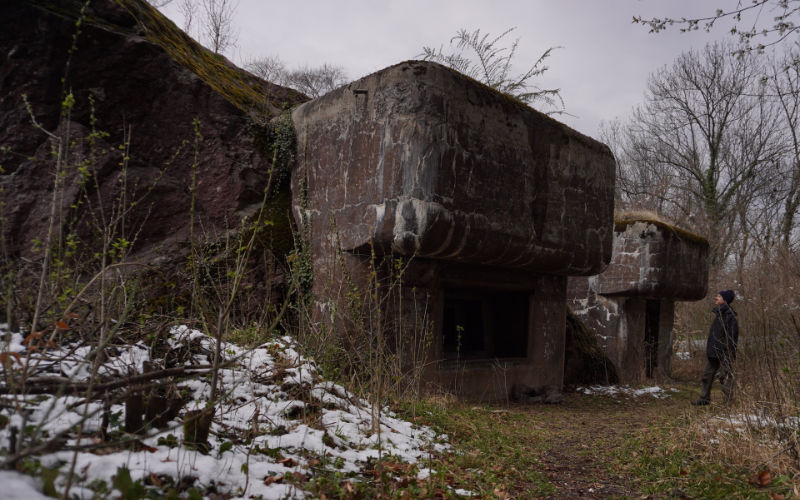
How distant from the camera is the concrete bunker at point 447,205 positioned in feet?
14.1

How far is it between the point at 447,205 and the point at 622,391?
4732mm

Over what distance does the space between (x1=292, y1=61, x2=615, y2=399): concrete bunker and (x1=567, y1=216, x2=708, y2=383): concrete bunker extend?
226cm

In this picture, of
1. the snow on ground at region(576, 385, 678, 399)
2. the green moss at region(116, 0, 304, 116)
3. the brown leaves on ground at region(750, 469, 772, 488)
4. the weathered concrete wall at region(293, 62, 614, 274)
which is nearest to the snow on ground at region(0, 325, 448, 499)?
the weathered concrete wall at region(293, 62, 614, 274)

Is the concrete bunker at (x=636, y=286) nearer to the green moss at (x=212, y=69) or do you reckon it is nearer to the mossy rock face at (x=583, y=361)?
the mossy rock face at (x=583, y=361)

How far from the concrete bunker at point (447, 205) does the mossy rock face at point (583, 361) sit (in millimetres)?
1579

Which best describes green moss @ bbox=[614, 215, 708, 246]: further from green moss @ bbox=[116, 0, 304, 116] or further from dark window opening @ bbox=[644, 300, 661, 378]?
green moss @ bbox=[116, 0, 304, 116]

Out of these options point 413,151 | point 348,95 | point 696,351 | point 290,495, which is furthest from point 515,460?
point 696,351

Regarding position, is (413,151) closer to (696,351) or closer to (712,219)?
(696,351)

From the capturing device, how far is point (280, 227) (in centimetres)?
527

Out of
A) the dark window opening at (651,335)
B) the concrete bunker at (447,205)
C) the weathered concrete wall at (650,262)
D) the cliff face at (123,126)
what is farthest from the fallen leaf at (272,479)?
the dark window opening at (651,335)

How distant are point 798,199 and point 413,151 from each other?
16021 mm

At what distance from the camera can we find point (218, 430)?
8.39 ft

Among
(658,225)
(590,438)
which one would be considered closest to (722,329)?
(658,225)

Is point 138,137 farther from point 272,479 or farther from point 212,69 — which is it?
point 272,479
